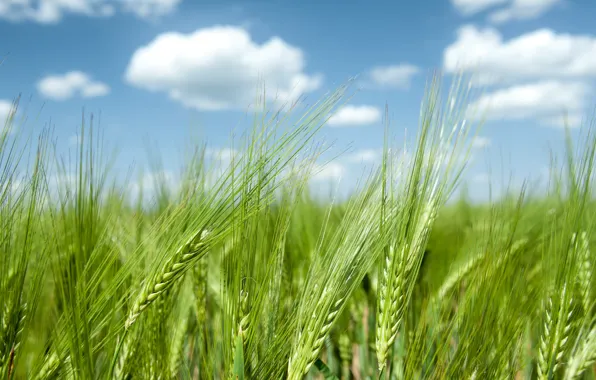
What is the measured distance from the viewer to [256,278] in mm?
1080

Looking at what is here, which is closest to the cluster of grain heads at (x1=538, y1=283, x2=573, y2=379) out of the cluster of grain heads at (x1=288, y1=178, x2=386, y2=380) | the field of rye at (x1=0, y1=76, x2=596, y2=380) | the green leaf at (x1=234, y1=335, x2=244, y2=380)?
the field of rye at (x1=0, y1=76, x2=596, y2=380)

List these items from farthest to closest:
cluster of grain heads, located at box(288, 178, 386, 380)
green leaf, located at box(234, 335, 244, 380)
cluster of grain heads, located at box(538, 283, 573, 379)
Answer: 1. cluster of grain heads, located at box(538, 283, 573, 379)
2. cluster of grain heads, located at box(288, 178, 386, 380)
3. green leaf, located at box(234, 335, 244, 380)

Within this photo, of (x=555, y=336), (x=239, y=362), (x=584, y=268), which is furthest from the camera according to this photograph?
(x=584, y=268)

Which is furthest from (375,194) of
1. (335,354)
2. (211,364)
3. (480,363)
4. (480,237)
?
(335,354)

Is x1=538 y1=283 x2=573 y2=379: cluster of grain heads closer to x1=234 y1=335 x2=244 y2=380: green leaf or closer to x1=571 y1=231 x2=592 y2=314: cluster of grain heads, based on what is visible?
x1=571 y1=231 x2=592 y2=314: cluster of grain heads

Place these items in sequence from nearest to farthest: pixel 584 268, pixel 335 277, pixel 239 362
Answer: pixel 239 362 → pixel 335 277 → pixel 584 268

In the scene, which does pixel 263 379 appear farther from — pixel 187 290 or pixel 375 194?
pixel 187 290

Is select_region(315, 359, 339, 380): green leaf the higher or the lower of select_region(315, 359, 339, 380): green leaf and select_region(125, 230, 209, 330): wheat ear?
the lower

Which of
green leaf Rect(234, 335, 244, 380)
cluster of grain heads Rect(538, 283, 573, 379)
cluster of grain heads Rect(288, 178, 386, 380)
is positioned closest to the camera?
green leaf Rect(234, 335, 244, 380)

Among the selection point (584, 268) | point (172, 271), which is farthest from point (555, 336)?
point (172, 271)

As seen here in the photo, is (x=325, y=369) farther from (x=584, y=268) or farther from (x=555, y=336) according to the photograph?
(x=584, y=268)

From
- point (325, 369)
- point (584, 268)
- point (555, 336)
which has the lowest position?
point (325, 369)

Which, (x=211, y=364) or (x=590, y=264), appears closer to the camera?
(x=211, y=364)

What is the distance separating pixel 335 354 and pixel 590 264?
3.00 feet
